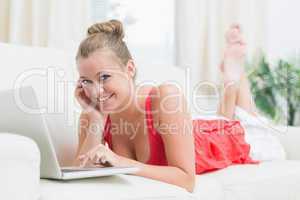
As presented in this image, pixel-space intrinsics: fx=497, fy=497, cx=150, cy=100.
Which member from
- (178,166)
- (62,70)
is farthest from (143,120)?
(62,70)

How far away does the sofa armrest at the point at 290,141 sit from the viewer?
2.43m

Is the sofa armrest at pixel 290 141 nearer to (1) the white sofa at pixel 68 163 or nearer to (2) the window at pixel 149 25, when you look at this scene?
(1) the white sofa at pixel 68 163

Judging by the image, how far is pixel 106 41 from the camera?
59.4 inches

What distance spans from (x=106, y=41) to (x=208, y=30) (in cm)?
235

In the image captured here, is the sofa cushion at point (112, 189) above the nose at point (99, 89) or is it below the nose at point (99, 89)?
→ below

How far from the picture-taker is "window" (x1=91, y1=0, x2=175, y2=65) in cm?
383

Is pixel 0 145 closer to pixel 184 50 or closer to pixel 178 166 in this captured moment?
pixel 178 166

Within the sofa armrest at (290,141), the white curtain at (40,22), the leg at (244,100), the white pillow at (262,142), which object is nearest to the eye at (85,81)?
the white pillow at (262,142)

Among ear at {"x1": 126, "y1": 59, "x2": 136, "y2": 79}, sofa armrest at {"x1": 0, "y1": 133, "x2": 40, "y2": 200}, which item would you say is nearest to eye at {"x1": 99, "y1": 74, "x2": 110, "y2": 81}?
ear at {"x1": 126, "y1": 59, "x2": 136, "y2": 79}

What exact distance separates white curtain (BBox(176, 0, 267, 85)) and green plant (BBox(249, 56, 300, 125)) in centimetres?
18

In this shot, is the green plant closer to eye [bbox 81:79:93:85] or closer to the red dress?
the red dress

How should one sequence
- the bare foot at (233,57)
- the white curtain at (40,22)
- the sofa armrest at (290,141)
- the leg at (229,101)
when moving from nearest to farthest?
the sofa armrest at (290,141)
the leg at (229,101)
the bare foot at (233,57)
the white curtain at (40,22)

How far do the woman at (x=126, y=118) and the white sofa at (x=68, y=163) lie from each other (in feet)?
0.24

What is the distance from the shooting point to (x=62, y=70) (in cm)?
184
